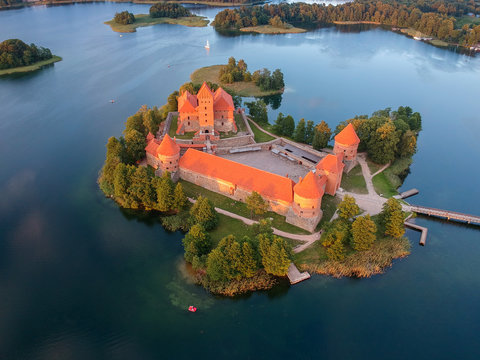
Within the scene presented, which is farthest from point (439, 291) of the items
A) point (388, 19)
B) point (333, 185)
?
point (388, 19)

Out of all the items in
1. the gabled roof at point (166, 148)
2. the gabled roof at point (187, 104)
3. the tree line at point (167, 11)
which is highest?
the tree line at point (167, 11)

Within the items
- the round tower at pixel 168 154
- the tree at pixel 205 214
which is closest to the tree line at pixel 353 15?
the round tower at pixel 168 154

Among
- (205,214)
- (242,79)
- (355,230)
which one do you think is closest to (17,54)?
(242,79)

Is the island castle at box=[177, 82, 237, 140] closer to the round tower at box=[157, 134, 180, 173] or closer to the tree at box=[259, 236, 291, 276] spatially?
the round tower at box=[157, 134, 180, 173]

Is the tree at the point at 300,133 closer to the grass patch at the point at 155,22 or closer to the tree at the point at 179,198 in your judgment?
the tree at the point at 179,198

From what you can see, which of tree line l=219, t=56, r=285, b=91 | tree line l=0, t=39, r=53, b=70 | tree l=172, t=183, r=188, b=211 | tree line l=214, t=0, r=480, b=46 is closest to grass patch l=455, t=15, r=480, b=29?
tree line l=214, t=0, r=480, b=46

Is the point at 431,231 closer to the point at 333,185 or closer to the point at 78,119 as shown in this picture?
the point at 333,185

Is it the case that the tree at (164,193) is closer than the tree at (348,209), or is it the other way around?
the tree at (348,209)
